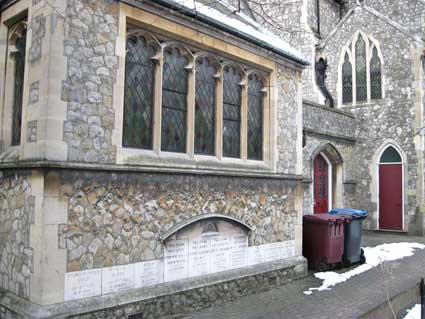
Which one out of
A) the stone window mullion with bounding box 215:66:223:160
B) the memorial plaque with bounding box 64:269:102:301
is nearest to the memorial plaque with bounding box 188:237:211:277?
the stone window mullion with bounding box 215:66:223:160

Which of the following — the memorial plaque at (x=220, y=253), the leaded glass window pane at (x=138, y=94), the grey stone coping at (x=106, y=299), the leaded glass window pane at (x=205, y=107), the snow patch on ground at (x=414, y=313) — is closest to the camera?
the grey stone coping at (x=106, y=299)

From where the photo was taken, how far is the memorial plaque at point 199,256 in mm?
6434

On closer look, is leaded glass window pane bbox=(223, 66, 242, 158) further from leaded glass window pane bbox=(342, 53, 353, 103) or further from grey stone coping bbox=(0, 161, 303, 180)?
leaded glass window pane bbox=(342, 53, 353, 103)

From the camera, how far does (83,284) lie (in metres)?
5.05

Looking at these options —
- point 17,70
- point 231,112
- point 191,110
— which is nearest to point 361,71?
point 231,112

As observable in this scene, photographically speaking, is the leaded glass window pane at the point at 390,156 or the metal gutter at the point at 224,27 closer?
the metal gutter at the point at 224,27

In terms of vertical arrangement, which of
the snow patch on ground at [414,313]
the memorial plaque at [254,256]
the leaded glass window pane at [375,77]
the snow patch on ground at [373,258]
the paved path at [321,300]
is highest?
the leaded glass window pane at [375,77]

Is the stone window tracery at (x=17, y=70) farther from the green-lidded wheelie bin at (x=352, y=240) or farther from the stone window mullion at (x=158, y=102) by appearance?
the green-lidded wheelie bin at (x=352, y=240)

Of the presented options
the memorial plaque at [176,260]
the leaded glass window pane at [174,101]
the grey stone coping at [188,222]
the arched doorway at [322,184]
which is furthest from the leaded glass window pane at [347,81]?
the memorial plaque at [176,260]

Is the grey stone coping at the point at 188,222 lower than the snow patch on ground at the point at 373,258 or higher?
higher

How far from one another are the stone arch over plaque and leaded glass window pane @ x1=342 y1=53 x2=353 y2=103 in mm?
11379

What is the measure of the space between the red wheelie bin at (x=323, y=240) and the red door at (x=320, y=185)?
195 inches

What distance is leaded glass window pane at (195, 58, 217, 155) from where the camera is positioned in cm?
698

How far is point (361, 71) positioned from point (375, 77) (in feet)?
2.13
